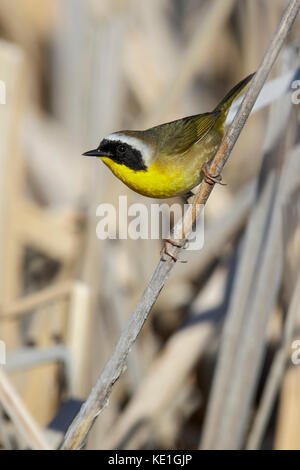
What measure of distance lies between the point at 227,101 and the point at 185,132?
144mm

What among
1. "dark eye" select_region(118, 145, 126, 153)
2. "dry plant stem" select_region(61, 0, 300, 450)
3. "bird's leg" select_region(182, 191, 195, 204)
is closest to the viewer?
"dry plant stem" select_region(61, 0, 300, 450)

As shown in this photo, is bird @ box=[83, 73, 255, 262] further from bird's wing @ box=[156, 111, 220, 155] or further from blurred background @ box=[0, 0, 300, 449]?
blurred background @ box=[0, 0, 300, 449]

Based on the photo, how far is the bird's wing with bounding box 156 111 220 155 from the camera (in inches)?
61.8

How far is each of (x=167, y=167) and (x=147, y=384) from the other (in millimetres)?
834

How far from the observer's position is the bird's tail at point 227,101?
4.80 ft

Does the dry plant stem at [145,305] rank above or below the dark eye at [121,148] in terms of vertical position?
below

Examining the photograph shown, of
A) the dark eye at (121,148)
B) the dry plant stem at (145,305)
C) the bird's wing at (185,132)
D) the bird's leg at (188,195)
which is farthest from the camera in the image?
the bird's leg at (188,195)

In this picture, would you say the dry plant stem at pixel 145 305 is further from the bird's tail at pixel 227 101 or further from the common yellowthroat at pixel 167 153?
the bird's tail at pixel 227 101

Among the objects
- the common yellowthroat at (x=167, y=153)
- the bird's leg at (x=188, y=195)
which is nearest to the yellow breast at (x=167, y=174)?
the common yellowthroat at (x=167, y=153)

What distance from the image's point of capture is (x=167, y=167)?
149 centimetres

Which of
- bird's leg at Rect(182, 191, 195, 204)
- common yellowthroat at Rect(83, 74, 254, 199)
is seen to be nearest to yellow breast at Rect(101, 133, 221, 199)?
common yellowthroat at Rect(83, 74, 254, 199)

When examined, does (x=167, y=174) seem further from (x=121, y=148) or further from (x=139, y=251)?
(x=139, y=251)
